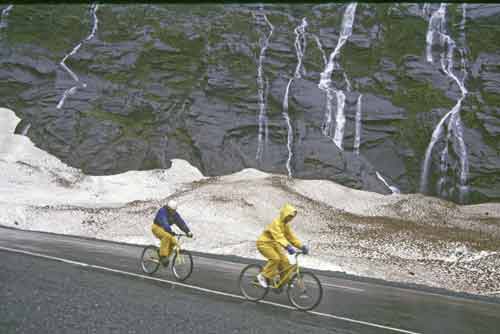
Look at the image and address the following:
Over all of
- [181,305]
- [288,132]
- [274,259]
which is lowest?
[181,305]

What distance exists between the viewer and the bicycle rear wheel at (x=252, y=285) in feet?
37.2

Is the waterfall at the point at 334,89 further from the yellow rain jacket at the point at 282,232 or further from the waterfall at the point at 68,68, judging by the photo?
the yellow rain jacket at the point at 282,232

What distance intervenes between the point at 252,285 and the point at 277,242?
1264 mm

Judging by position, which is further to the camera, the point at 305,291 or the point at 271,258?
the point at 271,258

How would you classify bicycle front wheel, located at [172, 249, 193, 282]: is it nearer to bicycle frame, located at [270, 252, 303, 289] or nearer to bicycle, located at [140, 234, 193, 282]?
bicycle, located at [140, 234, 193, 282]

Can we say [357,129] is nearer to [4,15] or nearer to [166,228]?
[166,228]

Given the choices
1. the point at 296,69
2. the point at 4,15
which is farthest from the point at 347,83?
the point at 4,15

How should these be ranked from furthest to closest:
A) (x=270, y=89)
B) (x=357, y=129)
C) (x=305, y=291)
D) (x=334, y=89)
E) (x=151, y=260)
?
(x=270, y=89), (x=334, y=89), (x=357, y=129), (x=151, y=260), (x=305, y=291)

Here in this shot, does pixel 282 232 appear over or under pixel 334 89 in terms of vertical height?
under

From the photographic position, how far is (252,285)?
1141 centimetres

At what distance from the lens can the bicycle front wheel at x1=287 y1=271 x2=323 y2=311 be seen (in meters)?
10.7

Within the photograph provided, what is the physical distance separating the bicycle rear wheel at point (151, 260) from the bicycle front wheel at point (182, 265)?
59 cm

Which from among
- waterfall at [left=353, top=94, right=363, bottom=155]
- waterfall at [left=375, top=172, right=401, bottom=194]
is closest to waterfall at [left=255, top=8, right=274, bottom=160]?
waterfall at [left=353, top=94, right=363, bottom=155]

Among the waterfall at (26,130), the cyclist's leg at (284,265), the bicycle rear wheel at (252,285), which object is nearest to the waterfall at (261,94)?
the waterfall at (26,130)
